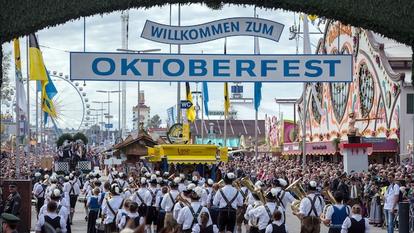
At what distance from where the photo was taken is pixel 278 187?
2211 centimetres

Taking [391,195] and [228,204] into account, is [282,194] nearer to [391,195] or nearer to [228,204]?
[228,204]

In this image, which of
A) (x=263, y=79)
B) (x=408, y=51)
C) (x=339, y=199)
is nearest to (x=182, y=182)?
(x=263, y=79)

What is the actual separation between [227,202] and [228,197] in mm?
146

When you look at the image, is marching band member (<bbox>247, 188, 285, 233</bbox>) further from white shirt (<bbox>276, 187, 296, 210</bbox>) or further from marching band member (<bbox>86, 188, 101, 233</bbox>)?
marching band member (<bbox>86, 188, 101, 233</bbox>)

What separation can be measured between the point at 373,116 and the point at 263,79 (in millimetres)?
29022

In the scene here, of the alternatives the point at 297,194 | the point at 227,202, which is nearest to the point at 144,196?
the point at 227,202

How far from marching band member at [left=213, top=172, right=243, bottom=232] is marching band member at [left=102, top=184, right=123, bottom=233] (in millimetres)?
2554

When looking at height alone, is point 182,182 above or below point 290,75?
below

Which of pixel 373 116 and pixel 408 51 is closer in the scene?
pixel 373 116

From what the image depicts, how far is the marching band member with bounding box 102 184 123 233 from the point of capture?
20984 mm

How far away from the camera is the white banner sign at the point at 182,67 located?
19.9 meters

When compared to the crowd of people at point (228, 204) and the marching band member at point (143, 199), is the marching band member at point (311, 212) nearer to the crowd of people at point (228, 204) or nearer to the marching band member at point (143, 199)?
the crowd of people at point (228, 204)

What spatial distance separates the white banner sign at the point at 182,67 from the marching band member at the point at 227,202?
10.3ft

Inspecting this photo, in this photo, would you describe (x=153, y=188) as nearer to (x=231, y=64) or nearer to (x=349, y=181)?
(x=231, y=64)
